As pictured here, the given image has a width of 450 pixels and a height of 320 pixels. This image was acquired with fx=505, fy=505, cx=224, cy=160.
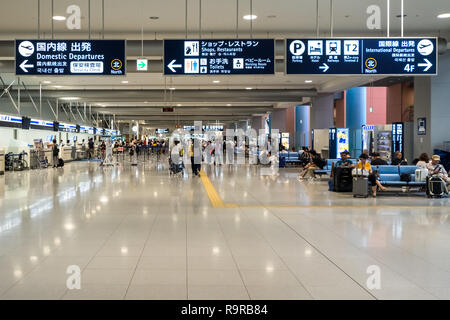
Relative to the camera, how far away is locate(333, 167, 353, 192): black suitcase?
1496 centimetres

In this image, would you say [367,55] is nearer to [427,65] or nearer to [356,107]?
[427,65]

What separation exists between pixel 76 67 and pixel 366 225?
7.29m

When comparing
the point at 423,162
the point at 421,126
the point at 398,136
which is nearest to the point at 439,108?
the point at 421,126

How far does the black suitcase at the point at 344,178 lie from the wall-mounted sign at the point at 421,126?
13.6 ft

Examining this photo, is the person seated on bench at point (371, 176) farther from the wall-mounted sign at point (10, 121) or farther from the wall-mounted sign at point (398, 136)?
the wall-mounted sign at point (10, 121)

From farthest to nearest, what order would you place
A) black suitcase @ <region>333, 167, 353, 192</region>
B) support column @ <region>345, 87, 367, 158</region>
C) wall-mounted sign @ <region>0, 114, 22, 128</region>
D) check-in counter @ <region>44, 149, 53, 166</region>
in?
support column @ <region>345, 87, 367, 158</region> < check-in counter @ <region>44, 149, 53, 166</region> < wall-mounted sign @ <region>0, 114, 22, 128</region> < black suitcase @ <region>333, 167, 353, 192</region>

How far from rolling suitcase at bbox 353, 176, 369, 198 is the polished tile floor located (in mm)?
341

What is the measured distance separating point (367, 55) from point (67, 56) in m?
6.85

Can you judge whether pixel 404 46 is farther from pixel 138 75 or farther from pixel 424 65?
pixel 138 75

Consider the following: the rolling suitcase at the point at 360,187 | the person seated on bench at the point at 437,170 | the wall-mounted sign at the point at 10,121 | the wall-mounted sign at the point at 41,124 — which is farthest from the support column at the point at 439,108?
the wall-mounted sign at the point at 41,124

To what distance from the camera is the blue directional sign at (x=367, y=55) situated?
11.4 metres

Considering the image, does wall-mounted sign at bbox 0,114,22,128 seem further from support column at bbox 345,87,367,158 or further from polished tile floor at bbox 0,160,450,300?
support column at bbox 345,87,367,158

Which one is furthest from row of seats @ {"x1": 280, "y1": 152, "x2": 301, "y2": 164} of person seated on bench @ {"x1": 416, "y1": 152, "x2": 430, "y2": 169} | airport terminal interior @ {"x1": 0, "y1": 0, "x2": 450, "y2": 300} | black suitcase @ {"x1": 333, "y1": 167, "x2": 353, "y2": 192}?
person seated on bench @ {"x1": 416, "y1": 152, "x2": 430, "y2": 169}
